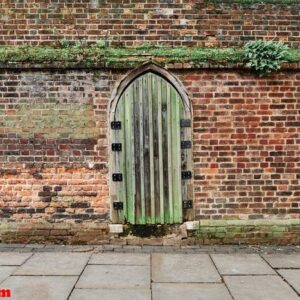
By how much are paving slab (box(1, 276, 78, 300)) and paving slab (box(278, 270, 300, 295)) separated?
2.41 metres

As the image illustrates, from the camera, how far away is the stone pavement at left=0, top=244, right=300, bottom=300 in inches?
167

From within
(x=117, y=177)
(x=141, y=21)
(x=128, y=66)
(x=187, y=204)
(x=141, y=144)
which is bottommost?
(x=187, y=204)

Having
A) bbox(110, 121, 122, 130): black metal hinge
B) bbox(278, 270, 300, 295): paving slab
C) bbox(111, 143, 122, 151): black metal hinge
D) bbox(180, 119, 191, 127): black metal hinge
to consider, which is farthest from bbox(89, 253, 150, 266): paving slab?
bbox(180, 119, 191, 127): black metal hinge

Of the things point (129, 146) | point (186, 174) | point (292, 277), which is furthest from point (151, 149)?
point (292, 277)

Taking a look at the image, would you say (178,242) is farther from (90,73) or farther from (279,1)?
(279,1)

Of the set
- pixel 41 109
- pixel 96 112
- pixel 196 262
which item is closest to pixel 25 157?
pixel 41 109

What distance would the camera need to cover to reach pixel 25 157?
6148mm

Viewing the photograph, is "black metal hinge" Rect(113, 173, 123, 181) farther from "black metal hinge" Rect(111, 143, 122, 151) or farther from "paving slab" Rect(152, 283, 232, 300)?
"paving slab" Rect(152, 283, 232, 300)

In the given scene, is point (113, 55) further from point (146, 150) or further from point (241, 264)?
point (241, 264)

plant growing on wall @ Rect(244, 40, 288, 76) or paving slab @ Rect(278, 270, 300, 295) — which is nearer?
paving slab @ Rect(278, 270, 300, 295)

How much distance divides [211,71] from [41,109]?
2632 mm

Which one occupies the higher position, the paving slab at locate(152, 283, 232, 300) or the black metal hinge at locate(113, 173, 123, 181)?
the black metal hinge at locate(113, 173, 123, 181)

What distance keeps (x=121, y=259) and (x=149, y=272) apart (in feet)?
2.13

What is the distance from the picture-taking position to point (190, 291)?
4.33 metres
